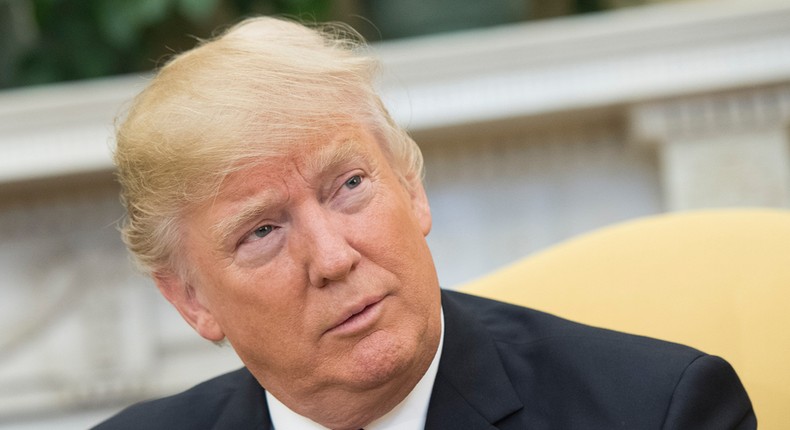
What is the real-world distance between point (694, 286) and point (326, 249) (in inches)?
20.6

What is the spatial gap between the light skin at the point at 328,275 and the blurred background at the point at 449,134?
3.82ft

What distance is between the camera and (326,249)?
1122 millimetres

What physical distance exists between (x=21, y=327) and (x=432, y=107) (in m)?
1.25

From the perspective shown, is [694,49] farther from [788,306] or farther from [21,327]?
[21,327]

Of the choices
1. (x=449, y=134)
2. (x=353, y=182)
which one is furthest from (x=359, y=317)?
(x=449, y=134)

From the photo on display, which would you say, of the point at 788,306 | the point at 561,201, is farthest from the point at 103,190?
the point at 788,306

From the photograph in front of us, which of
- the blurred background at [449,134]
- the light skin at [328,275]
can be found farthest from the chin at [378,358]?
the blurred background at [449,134]

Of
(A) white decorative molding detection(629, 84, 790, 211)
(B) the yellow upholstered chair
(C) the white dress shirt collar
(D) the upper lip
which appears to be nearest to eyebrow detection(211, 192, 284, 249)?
(D) the upper lip

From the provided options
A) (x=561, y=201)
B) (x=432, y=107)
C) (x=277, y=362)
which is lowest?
(x=561, y=201)

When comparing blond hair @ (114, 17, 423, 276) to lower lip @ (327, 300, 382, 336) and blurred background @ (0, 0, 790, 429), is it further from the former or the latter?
blurred background @ (0, 0, 790, 429)

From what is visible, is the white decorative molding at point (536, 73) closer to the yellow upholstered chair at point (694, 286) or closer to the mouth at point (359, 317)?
the yellow upholstered chair at point (694, 286)

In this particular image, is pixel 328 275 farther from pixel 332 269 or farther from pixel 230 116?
pixel 230 116

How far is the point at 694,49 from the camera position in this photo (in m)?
2.38

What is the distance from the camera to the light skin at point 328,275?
44.8 inches
